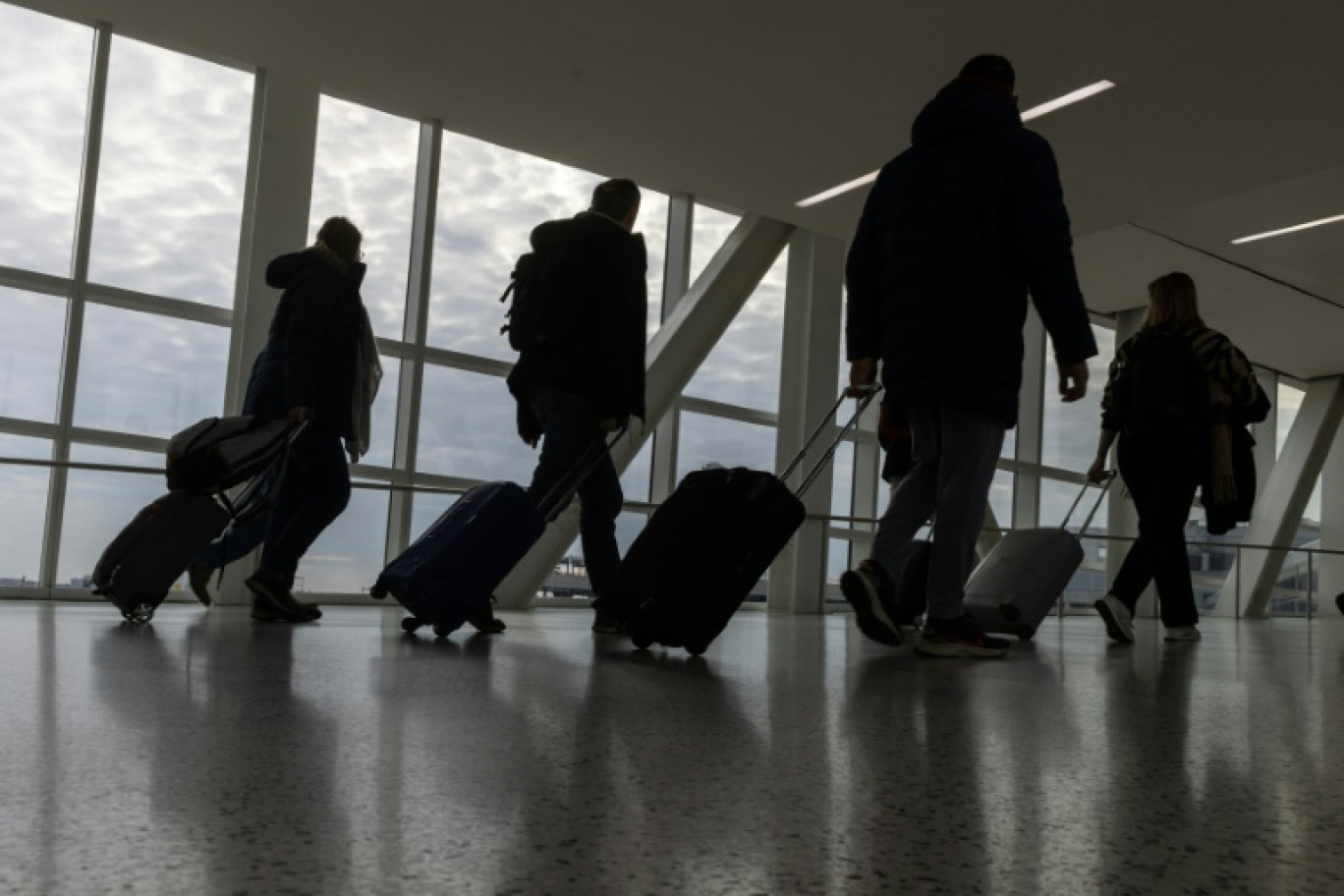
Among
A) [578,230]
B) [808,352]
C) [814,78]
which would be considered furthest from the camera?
[808,352]

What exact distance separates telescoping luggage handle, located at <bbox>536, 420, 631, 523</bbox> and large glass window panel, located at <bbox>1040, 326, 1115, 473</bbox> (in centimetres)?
1391

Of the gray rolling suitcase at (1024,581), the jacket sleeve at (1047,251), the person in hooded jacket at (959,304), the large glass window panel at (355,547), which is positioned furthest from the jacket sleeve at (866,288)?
the large glass window panel at (355,547)

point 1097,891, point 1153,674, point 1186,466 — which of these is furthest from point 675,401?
point 1097,891

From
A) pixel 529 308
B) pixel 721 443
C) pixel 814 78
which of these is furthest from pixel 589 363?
pixel 721 443

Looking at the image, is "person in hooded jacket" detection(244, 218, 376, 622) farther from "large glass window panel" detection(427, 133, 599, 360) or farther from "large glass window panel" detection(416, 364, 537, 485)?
"large glass window panel" detection(427, 133, 599, 360)

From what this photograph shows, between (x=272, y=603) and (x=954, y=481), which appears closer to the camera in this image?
(x=954, y=481)

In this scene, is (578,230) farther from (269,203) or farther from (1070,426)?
(1070,426)

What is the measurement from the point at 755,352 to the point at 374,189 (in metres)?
4.81

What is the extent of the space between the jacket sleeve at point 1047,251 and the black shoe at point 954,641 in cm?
93

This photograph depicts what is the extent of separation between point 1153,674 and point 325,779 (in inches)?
113

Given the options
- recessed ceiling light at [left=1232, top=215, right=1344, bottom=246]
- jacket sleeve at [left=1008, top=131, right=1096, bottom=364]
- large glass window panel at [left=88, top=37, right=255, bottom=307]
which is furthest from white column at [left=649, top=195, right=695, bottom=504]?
jacket sleeve at [left=1008, top=131, right=1096, bottom=364]

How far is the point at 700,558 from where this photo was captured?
3580 millimetres

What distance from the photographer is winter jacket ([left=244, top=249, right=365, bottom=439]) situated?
4809mm

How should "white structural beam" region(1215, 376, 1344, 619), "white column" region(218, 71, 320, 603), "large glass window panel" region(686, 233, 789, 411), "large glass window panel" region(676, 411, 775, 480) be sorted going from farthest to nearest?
"white structural beam" region(1215, 376, 1344, 619) → "large glass window panel" region(686, 233, 789, 411) → "large glass window panel" region(676, 411, 775, 480) → "white column" region(218, 71, 320, 603)
